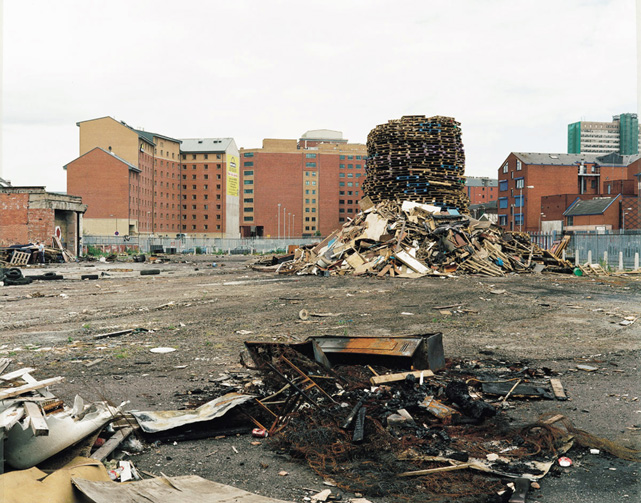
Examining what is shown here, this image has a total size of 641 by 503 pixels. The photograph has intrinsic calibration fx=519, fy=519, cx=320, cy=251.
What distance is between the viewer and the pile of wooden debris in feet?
71.4

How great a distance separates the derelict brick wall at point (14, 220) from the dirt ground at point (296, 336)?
21621 mm

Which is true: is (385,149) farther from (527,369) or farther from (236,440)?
(236,440)

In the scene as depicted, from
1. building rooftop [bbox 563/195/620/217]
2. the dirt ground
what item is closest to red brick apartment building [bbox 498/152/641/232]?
building rooftop [bbox 563/195/620/217]

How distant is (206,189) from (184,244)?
5126cm

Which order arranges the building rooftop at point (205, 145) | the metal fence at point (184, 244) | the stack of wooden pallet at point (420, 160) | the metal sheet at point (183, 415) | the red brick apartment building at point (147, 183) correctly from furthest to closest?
the building rooftop at point (205, 145), the red brick apartment building at point (147, 183), the metal fence at point (184, 244), the stack of wooden pallet at point (420, 160), the metal sheet at point (183, 415)

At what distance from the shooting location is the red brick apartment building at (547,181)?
72.4 metres

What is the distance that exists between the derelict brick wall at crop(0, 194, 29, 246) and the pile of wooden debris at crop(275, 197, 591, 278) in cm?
2379

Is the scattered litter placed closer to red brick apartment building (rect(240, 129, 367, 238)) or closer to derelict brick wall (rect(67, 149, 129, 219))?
derelict brick wall (rect(67, 149, 129, 219))

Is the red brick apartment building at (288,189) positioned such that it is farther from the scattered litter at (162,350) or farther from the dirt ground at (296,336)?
the scattered litter at (162,350)

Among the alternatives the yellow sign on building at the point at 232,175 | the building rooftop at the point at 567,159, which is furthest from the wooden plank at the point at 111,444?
the yellow sign on building at the point at 232,175

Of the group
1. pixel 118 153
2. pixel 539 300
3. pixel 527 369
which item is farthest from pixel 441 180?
pixel 118 153

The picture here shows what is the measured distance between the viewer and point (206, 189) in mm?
112062

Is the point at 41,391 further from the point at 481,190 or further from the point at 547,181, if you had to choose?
the point at 481,190

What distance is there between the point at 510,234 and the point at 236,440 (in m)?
24.0
